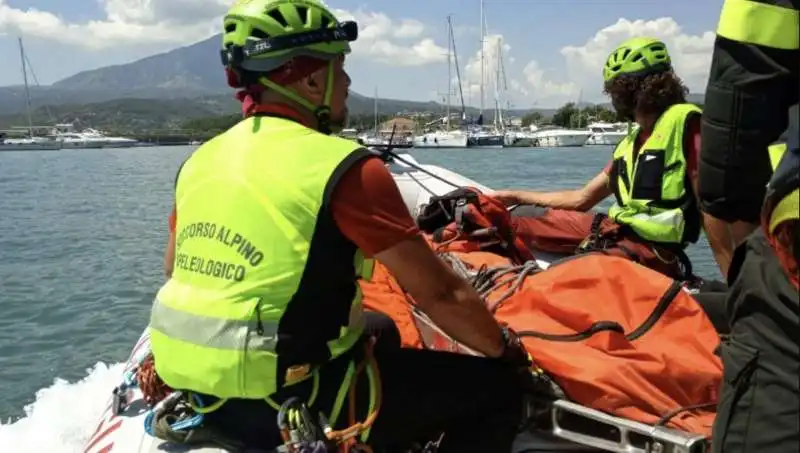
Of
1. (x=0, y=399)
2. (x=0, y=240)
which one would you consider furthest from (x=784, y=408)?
(x=0, y=240)

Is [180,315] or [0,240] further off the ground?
[180,315]

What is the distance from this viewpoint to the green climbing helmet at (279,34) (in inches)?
81.1

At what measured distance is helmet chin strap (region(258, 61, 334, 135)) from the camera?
211cm

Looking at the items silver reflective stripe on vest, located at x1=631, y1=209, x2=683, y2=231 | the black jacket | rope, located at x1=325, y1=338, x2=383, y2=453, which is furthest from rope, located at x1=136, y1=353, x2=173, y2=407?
silver reflective stripe on vest, located at x1=631, y1=209, x2=683, y2=231

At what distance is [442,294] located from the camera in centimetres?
207

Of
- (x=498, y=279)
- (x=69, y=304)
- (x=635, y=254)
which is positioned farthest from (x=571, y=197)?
(x=69, y=304)

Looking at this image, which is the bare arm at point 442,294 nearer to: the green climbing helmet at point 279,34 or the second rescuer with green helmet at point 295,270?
the second rescuer with green helmet at point 295,270

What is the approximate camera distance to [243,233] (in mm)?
1940

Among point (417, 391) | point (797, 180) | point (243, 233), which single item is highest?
point (797, 180)

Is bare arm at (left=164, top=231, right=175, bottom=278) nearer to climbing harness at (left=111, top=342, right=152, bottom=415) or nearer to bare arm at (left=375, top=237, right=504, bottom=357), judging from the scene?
climbing harness at (left=111, top=342, right=152, bottom=415)

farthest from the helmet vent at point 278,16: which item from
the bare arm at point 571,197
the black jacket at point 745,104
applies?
the bare arm at point 571,197

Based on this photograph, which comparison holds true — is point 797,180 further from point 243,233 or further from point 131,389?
point 131,389

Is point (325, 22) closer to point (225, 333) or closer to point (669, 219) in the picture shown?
point (225, 333)

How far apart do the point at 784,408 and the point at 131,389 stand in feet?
7.27
